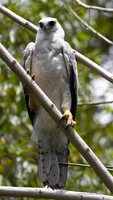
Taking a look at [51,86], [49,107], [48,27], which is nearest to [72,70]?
[51,86]

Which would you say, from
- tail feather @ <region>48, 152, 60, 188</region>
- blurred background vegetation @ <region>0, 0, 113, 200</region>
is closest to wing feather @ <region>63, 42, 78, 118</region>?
tail feather @ <region>48, 152, 60, 188</region>

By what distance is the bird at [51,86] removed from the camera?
4840 mm

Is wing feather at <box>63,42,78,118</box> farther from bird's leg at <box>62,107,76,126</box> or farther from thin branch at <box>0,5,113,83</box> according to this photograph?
bird's leg at <box>62,107,76,126</box>

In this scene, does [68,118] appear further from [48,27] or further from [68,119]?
[48,27]

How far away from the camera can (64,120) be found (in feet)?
13.4

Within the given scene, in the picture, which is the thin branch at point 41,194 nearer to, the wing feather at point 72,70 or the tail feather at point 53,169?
the tail feather at point 53,169

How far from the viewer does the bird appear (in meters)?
4.84

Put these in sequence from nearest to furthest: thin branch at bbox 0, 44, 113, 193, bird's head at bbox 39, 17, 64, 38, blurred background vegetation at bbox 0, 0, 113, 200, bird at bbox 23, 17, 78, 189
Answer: thin branch at bbox 0, 44, 113, 193 → bird at bbox 23, 17, 78, 189 → bird's head at bbox 39, 17, 64, 38 → blurred background vegetation at bbox 0, 0, 113, 200

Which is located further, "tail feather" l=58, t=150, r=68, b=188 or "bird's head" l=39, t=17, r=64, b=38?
"bird's head" l=39, t=17, r=64, b=38

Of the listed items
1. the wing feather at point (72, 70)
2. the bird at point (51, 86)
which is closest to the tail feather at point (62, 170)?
the bird at point (51, 86)

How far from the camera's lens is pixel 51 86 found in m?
4.86

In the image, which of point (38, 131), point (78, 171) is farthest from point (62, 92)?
point (78, 171)

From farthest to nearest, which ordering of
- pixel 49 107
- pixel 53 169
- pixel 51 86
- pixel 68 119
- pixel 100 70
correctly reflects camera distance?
pixel 51 86 < pixel 53 169 < pixel 100 70 < pixel 68 119 < pixel 49 107

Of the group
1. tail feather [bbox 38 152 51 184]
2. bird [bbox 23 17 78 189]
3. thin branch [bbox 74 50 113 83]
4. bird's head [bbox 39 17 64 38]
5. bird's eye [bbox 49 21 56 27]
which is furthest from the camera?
bird's eye [bbox 49 21 56 27]
